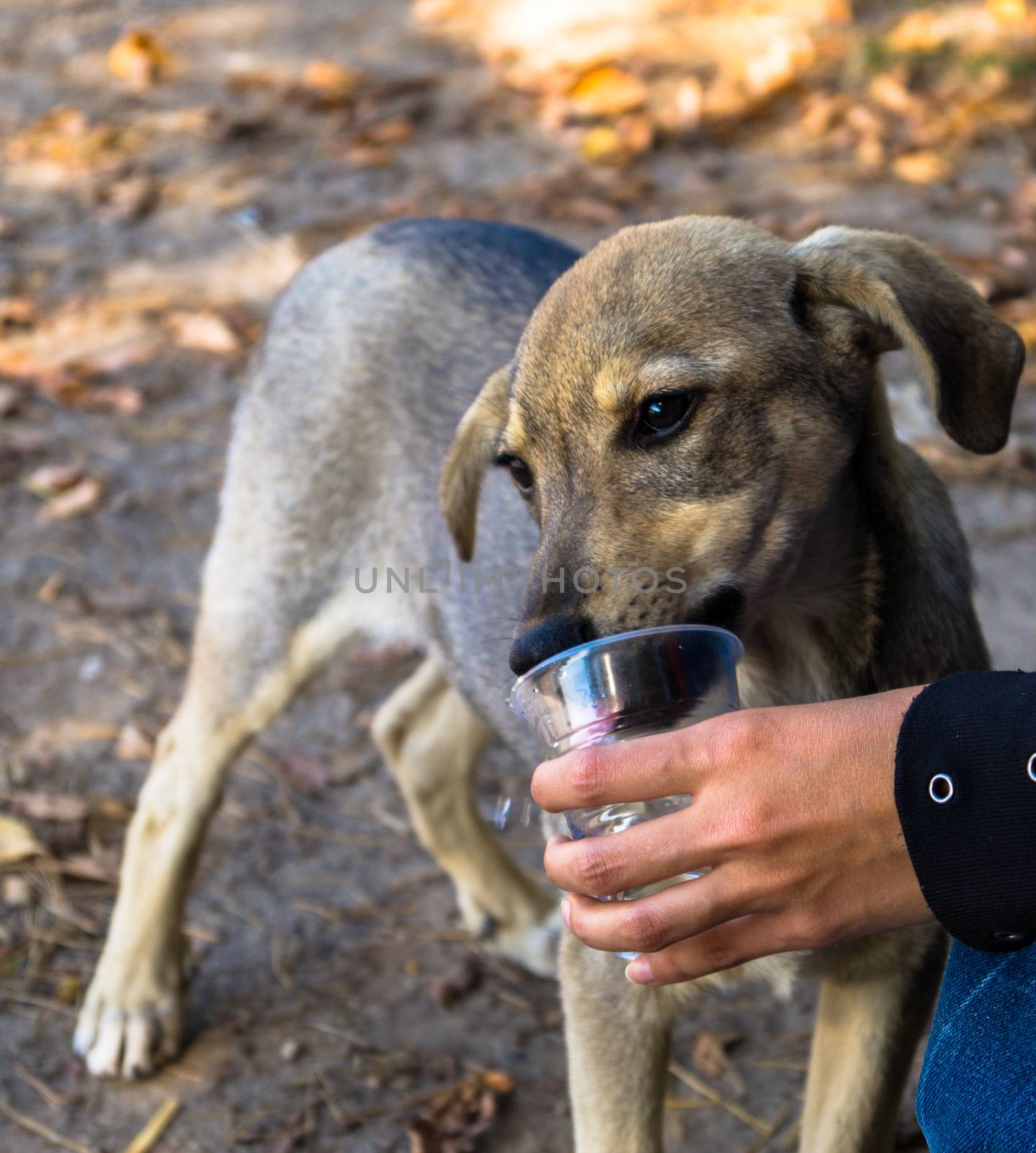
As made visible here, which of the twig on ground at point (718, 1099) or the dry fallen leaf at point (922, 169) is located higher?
the dry fallen leaf at point (922, 169)

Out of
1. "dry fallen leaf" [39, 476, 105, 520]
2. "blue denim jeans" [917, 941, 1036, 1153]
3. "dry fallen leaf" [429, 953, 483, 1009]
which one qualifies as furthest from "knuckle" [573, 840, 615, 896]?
"dry fallen leaf" [39, 476, 105, 520]

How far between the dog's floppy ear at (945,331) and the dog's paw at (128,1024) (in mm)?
2176

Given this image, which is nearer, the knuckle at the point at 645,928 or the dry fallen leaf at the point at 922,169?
the knuckle at the point at 645,928

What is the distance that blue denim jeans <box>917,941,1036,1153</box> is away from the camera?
Answer: 1651 mm

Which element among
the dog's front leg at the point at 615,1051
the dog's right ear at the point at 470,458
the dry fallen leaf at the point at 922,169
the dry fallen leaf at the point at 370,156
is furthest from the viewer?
the dry fallen leaf at the point at 370,156

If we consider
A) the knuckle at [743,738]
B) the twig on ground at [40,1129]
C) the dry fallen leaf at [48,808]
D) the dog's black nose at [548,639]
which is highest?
the knuckle at [743,738]

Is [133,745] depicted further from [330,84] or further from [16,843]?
[330,84]

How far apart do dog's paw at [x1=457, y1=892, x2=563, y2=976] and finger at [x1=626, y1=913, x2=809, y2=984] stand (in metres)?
1.53

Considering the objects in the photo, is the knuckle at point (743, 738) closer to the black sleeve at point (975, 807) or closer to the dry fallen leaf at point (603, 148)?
the black sleeve at point (975, 807)

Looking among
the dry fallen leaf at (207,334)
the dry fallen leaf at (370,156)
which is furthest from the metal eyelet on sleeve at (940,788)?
the dry fallen leaf at (370,156)

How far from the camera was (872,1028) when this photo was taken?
2328 mm

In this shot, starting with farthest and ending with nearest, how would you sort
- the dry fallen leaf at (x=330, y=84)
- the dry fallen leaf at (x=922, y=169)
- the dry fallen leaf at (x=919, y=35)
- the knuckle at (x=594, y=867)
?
1. the dry fallen leaf at (x=330, y=84)
2. the dry fallen leaf at (x=919, y=35)
3. the dry fallen leaf at (x=922, y=169)
4. the knuckle at (x=594, y=867)

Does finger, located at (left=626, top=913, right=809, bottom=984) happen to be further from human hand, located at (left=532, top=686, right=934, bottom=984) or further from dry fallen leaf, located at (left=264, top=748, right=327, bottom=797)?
dry fallen leaf, located at (left=264, top=748, right=327, bottom=797)

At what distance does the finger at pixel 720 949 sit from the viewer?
1.81m
